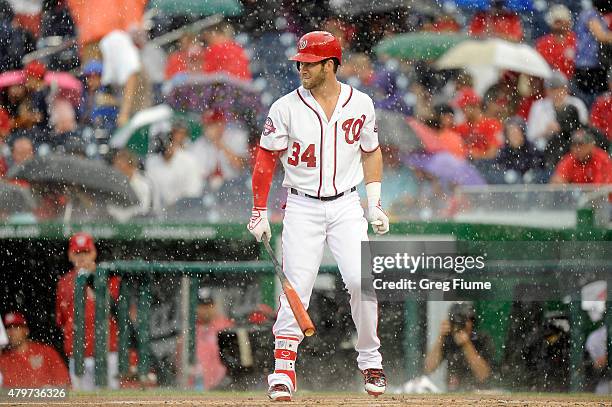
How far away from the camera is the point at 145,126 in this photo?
9586 mm

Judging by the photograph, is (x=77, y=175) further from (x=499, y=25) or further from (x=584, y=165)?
(x=584, y=165)

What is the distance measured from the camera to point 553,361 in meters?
8.68

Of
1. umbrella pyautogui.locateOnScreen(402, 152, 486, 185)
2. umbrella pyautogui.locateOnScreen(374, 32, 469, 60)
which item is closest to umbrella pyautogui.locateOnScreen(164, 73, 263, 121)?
umbrella pyautogui.locateOnScreen(374, 32, 469, 60)

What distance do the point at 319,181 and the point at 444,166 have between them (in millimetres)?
3165

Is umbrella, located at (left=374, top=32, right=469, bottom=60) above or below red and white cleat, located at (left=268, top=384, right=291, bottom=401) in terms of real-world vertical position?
above

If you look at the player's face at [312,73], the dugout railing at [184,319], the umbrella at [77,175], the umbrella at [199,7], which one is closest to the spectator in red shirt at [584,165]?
the dugout railing at [184,319]

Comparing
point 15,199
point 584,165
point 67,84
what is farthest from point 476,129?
point 15,199

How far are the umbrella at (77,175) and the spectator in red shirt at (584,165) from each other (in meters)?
3.11

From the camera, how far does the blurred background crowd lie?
30.6ft

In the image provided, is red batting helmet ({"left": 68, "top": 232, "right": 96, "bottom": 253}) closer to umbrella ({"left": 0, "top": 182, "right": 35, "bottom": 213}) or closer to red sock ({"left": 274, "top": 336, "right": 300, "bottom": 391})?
umbrella ({"left": 0, "top": 182, "right": 35, "bottom": 213})

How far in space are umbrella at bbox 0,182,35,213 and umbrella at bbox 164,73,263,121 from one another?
1.30 meters

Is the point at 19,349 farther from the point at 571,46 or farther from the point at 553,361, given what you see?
the point at 571,46

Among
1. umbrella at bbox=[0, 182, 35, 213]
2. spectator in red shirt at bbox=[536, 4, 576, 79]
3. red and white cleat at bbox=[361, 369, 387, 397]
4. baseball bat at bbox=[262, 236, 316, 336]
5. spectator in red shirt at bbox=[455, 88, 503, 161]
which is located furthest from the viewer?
spectator in red shirt at bbox=[536, 4, 576, 79]

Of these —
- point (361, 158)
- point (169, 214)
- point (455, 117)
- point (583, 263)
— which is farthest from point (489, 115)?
point (361, 158)
